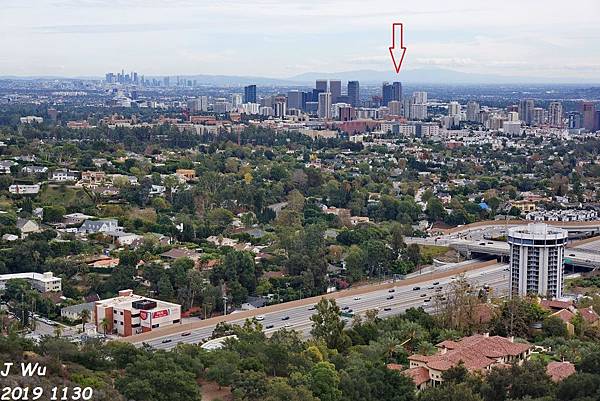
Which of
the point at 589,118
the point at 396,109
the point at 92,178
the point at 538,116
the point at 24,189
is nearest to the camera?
the point at 24,189

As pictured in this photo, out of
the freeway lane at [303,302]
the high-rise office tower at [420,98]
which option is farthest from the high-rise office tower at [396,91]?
the freeway lane at [303,302]

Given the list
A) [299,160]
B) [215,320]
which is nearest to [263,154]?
[299,160]

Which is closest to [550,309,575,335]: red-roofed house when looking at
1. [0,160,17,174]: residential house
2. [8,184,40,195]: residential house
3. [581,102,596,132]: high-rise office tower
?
[8,184,40,195]: residential house

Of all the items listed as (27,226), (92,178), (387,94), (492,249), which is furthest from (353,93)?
(27,226)

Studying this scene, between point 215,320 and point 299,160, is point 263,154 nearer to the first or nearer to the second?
point 299,160

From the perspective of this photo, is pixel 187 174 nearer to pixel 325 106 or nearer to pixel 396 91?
pixel 325 106

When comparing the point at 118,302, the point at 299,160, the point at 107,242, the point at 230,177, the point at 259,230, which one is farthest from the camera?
the point at 299,160
